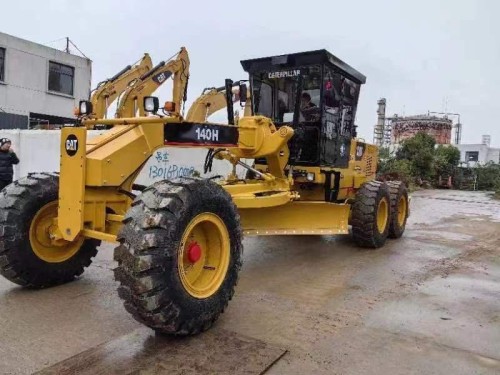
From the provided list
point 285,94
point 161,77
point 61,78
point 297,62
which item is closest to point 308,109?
point 285,94

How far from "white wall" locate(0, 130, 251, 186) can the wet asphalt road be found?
177 inches

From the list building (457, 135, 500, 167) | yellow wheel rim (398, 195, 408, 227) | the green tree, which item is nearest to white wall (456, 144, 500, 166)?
building (457, 135, 500, 167)

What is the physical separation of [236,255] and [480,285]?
3.22 m

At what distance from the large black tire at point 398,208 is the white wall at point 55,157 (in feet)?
14.2

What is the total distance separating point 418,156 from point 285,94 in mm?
21938

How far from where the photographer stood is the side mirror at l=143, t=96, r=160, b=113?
14.0 ft

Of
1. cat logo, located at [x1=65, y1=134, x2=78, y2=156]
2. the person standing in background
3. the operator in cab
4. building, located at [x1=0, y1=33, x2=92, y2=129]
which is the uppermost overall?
building, located at [x1=0, y1=33, x2=92, y2=129]

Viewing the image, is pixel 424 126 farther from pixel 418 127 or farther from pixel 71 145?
pixel 71 145

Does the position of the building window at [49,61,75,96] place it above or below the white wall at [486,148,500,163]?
above

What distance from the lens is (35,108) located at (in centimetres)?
2405

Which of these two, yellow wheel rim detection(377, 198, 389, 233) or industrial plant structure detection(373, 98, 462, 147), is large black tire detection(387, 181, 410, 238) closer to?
yellow wheel rim detection(377, 198, 389, 233)

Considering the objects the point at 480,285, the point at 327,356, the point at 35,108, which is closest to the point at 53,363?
the point at 327,356

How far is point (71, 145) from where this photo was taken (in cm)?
419

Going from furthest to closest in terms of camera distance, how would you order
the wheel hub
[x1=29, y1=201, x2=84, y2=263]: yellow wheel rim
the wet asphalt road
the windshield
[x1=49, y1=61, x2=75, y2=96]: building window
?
[x1=49, y1=61, x2=75, y2=96]: building window < the windshield < [x1=29, y1=201, x2=84, y2=263]: yellow wheel rim < the wheel hub < the wet asphalt road
